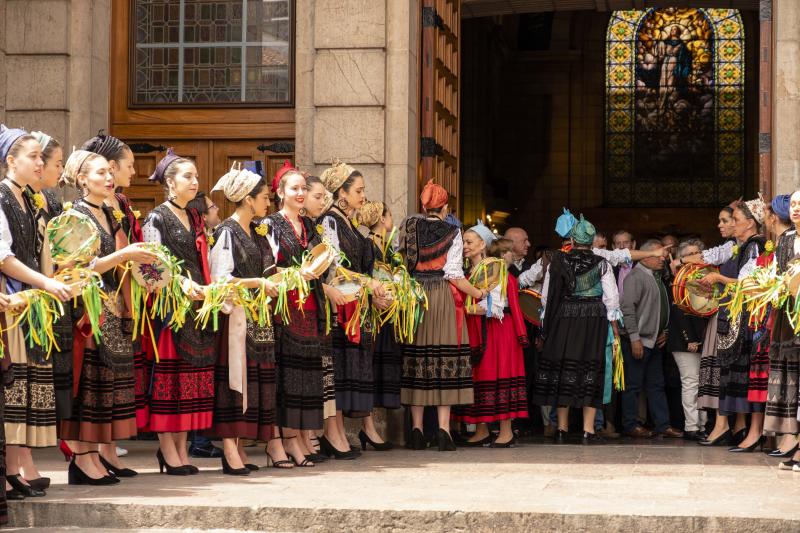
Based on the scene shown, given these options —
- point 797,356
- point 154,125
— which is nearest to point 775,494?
point 797,356

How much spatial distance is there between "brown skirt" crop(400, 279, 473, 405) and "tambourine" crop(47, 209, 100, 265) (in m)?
3.54

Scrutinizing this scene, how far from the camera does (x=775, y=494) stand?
752 centimetres

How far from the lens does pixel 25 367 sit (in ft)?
23.9

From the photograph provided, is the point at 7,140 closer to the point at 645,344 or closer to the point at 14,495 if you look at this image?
the point at 14,495

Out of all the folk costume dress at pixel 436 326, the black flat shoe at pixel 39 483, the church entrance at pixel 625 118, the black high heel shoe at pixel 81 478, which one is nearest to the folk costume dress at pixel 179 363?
the black high heel shoe at pixel 81 478

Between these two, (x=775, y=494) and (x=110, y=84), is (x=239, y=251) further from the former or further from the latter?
(x=110, y=84)

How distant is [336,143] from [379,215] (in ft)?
5.60

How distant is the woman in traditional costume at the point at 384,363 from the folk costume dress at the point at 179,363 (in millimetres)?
2299

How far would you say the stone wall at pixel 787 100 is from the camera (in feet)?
37.5

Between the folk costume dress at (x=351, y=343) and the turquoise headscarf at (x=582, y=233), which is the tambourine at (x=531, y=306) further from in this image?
the folk costume dress at (x=351, y=343)

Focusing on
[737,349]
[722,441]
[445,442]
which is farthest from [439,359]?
[722,441]

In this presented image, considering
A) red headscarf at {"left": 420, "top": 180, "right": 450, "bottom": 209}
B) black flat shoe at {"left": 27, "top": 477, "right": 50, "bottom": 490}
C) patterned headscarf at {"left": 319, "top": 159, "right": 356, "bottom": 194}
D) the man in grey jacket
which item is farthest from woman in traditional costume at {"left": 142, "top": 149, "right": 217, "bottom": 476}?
the man in grey jacket

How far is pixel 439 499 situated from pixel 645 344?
5623mm

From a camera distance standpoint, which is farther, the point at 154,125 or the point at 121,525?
the point at 154,125
